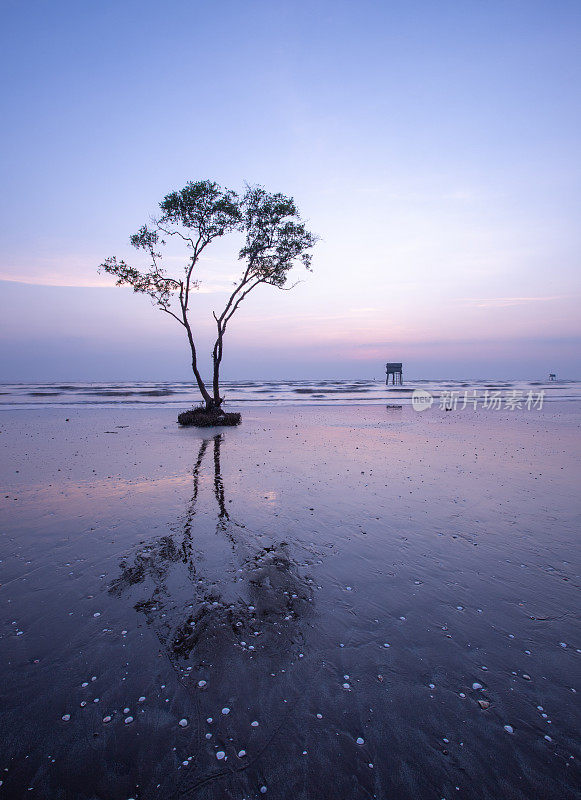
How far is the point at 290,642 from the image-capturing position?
13.5 feet

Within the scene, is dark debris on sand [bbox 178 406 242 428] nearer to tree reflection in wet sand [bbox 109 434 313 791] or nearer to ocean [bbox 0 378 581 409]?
ocean [bbox 0 378 581 409]

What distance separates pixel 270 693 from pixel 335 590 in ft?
5.99

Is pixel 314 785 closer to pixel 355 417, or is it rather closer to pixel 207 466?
pixel 207 466

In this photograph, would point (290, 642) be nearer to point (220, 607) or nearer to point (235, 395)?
point (220, 607)

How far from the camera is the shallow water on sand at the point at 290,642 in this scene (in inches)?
112

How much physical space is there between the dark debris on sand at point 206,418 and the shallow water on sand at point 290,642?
1305 cm

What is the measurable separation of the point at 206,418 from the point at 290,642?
19259mm

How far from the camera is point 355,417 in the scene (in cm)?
2719
